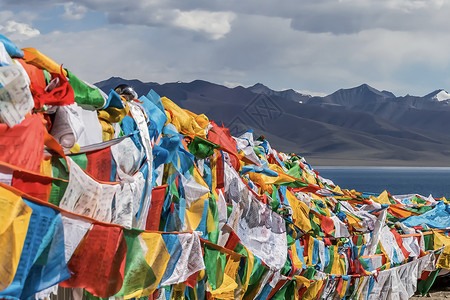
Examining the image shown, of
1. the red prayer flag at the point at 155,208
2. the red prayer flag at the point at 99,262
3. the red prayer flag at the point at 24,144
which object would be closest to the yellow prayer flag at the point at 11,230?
the red prayer flag at the point at 24,144

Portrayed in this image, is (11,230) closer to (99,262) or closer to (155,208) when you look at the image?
(99,262)

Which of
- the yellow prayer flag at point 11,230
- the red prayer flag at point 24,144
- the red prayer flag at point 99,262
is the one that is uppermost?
the red prayer flag at point 24,144

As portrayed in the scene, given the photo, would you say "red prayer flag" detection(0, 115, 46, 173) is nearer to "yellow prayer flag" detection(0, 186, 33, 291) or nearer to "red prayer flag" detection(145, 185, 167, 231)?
"yellow prayer flag" detection(0, 186, 33, 291)

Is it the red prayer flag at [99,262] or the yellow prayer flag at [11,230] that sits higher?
the yellow prayer flag at [11,230]

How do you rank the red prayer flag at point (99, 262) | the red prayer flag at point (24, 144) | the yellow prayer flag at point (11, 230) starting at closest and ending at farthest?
1. the yellow prayer flag at point (11, 230)
2. the red prayer flag at point (24, 144)
3. the red prayer flag at point (99, 262)

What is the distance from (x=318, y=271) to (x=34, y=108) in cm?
578

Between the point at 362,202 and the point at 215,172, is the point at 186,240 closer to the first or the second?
the point at 215,172

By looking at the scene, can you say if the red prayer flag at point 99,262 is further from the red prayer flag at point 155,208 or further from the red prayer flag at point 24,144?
the red prayer flag at point 155,208

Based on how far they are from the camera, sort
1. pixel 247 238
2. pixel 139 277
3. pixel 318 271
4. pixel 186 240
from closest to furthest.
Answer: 1. pixel 139 277
2. pixel 186 240
3. pixel 247 238
4. pixel 318 271

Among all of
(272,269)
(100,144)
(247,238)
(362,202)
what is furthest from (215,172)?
(362,202)

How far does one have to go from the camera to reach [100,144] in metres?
4.72

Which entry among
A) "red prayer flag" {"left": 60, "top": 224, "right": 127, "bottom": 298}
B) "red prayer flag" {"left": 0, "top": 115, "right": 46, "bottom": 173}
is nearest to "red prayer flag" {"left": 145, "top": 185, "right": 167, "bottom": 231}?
"red prayer flag" {"left": 60, "top": 224, "right": 127, "bottom": 298}

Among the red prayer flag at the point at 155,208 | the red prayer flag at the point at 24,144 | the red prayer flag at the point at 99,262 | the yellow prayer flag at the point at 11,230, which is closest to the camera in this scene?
the yellow prayer flag at the point at 11,230

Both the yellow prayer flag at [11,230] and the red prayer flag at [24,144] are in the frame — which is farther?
the red prayer flag at [24,144]
